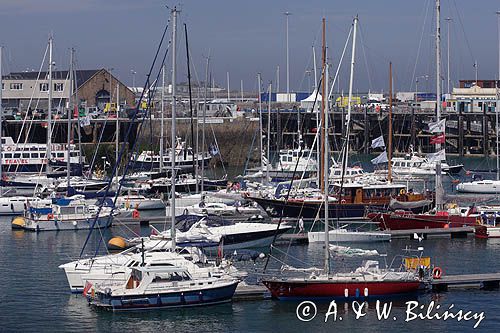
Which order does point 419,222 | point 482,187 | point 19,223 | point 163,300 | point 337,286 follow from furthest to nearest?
1. point 482,187
2. point 19,223
3. point 419,222
4. point 337,286
5. point 163,300

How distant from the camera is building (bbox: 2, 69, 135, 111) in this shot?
93000 millimetres

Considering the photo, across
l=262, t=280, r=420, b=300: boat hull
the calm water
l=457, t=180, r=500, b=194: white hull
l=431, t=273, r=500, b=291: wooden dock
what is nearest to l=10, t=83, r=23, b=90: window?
l=457, t=180, r=500, b=194: white hull

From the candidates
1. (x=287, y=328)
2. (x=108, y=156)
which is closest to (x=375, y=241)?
(x=287, y=328)

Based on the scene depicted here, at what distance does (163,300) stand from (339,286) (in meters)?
4.78

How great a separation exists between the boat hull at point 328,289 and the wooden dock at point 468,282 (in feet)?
7.13

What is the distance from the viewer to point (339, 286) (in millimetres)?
30328

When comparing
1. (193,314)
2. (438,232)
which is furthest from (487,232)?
(193,314)

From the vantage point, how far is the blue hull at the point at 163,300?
29.5m

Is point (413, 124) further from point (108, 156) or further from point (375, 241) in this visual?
point (375, 241)

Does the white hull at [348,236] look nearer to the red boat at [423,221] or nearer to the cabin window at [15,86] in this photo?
the red boat at [423,221]

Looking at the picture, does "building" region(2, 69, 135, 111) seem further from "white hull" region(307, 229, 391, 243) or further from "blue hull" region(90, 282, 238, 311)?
"blue hull" region(90, 282, 238, 311)

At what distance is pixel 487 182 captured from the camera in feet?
205

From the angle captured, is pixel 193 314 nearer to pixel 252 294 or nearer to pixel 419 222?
pixel 252 294

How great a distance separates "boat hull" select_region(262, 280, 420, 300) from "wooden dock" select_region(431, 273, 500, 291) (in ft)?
7.13
